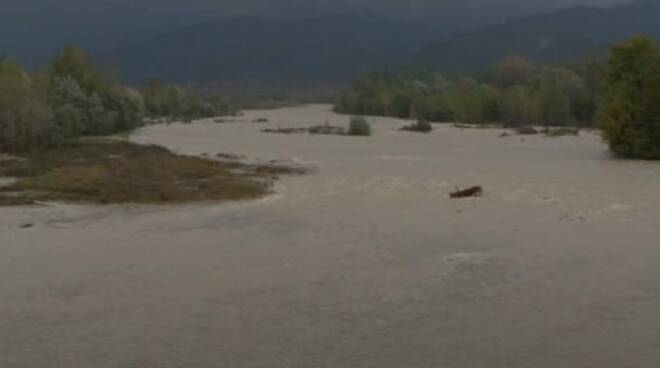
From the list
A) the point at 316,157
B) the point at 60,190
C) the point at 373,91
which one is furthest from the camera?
the point at 373,91

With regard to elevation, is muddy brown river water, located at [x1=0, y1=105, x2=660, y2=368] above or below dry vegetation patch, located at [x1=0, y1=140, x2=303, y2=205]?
below

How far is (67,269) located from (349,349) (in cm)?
676

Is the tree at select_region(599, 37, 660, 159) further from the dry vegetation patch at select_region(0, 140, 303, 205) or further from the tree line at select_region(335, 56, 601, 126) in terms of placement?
the tree line at select_region(335, 56, 601, 126)

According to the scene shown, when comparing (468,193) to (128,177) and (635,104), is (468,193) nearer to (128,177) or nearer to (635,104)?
(128,177)

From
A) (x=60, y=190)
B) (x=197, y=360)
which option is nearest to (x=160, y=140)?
(x=60, y=190)

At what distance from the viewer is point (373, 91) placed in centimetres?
10519

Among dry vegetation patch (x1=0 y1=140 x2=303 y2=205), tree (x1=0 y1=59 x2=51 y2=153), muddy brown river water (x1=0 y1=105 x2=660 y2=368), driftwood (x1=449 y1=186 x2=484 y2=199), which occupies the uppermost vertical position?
tree (x1=0 y1=59 x2=51 y2=153)

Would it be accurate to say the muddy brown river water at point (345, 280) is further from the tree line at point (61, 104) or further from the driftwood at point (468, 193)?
the tree line at point (61, 104)

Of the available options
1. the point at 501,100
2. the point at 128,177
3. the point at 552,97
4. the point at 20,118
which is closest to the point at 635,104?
the point at 128,177

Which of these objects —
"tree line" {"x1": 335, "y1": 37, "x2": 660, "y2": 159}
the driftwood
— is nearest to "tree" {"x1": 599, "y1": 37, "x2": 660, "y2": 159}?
"tree line" {"x1": 335, "y1": 37, "x2": 660, "y2": 159}

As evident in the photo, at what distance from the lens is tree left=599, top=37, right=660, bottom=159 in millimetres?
36625

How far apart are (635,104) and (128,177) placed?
850 inches

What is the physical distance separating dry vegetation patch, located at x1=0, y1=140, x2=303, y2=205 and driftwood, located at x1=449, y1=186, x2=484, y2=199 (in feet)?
18.2

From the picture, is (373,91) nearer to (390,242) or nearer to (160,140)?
(160,140)
